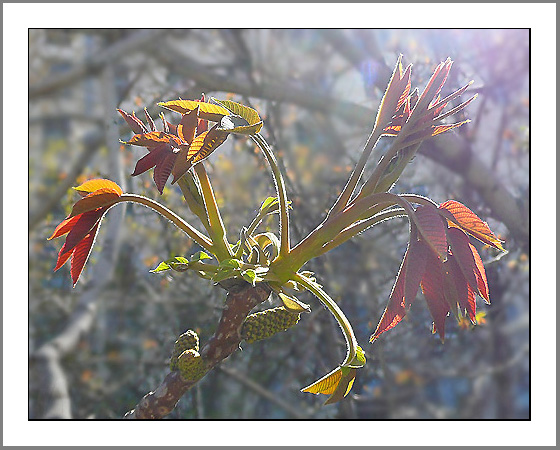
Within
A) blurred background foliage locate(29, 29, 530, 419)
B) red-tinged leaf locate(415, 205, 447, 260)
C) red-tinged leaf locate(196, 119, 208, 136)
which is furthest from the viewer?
blurred background foliage locate(29, 29, 530, 419)

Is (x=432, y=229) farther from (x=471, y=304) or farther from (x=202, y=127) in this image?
(x=202, y=127)

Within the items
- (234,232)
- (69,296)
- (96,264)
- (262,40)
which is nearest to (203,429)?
(234,232)

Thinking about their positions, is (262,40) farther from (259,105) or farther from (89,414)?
(89,414)

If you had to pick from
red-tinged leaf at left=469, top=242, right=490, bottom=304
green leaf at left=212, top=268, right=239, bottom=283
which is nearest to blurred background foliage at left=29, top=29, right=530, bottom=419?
red-tinged leaf at left=469, top=242, right=490, bottom=304

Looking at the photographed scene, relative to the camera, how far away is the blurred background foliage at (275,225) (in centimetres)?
124

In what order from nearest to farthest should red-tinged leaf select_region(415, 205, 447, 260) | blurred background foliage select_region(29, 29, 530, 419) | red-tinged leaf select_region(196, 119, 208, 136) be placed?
red-tinged leaf select_region(415, 205, 447, 260) → red-tinged leaf select_region(196, 119, 208, 136) → blurred background foliage select_region(29, 29, 530, 419)

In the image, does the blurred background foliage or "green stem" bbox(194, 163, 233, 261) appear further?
the blurred background foliage

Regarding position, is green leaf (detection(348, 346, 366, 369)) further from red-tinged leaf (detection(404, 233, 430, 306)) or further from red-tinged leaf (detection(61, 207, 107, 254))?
red-tinged leaf (detection(61, 207, 107, 254))

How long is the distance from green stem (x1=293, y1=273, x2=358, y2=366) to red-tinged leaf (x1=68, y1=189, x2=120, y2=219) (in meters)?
0.16

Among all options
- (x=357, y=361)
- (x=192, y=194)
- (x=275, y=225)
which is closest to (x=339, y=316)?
(x=357, y=361)

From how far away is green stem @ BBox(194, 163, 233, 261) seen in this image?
1.70 ft

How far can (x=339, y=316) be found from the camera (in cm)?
49

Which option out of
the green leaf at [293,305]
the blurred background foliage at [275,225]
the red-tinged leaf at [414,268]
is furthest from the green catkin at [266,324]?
the blurred background foliage at [275,225]

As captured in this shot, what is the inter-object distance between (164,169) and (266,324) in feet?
0.49
